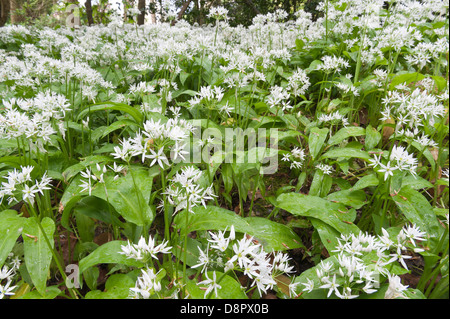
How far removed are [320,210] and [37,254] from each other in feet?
5.74

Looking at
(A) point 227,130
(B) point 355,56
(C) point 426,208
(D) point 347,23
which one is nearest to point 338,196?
(C) point 426,208

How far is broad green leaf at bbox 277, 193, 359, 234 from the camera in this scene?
1.86m

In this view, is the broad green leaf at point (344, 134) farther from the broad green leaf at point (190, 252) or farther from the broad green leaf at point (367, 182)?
the broad green leaf at point (190, 252)

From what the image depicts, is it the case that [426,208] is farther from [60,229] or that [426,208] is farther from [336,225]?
[60,229]

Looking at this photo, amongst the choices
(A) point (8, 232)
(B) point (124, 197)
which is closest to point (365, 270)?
(B) point (124, 197)

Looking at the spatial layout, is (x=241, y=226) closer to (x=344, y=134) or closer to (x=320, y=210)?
(x=320, y=210)

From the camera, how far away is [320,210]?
1954mm

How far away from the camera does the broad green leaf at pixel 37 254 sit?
58.9 inches

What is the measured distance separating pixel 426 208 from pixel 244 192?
1256mm

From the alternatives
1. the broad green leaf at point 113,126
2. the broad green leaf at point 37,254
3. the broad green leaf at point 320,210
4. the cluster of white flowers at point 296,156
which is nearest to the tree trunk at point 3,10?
the broad green leaf at point 113,126

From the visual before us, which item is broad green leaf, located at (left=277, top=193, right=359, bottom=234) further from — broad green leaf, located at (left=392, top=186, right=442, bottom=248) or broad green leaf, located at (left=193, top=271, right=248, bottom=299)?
broad green leaf, located at (left=193, top=271, right=248, bottom=299)

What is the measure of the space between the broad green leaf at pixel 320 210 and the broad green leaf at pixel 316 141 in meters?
0.50

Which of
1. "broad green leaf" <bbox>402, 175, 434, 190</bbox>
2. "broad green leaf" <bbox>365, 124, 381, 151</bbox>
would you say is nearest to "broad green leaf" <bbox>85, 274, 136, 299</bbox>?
"broad green leaf" <bbox>402, 175, 434, 190</bbox>

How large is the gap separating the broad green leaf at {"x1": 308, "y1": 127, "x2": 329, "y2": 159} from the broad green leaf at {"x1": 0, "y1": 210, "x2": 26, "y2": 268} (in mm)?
2137
